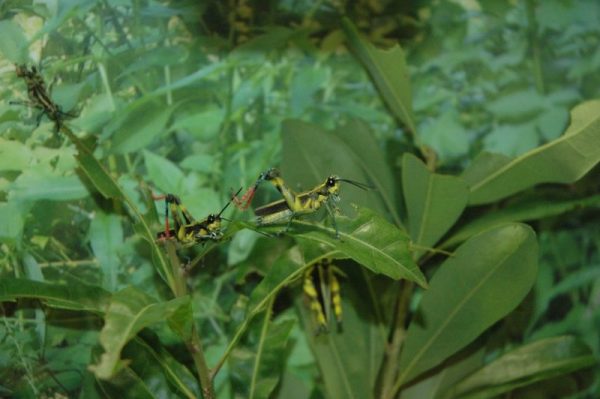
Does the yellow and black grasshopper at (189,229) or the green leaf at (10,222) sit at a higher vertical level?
the green leaf at (10,222)

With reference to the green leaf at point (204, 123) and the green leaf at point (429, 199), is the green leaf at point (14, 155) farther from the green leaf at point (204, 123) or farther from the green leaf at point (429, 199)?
the green leaf at point (429, 199)

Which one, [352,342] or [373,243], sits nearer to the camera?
[373,243]

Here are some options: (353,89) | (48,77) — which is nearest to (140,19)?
(48,77)

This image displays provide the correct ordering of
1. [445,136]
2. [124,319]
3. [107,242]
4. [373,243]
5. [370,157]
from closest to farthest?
1. [124,319]
2. [373,243]
3. [107,242]
4. [370,157]
5. [445,136]

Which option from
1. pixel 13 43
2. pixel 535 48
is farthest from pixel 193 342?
pixel 535 48

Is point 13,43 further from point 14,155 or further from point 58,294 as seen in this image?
point 58,294

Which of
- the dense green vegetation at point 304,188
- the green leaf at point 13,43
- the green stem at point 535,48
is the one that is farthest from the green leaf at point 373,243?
the green stem at point 535,48

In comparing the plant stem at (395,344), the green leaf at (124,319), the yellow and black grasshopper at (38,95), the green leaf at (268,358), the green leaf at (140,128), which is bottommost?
the plant stem at (395,344)
